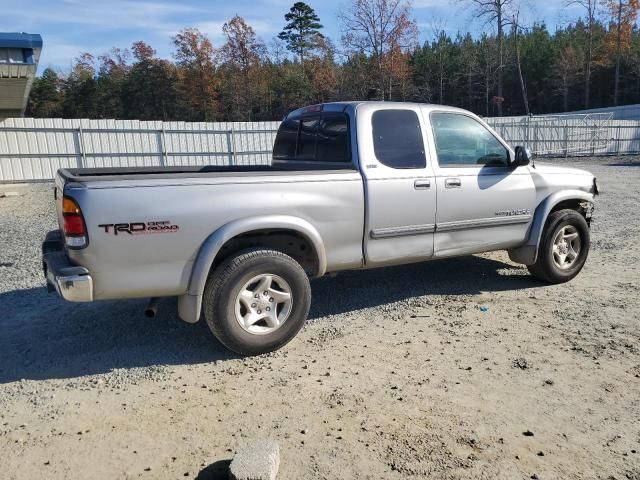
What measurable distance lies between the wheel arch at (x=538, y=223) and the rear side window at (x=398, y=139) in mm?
1606

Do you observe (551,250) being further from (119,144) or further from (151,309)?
(119,144)

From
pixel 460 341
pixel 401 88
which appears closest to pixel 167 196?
pixel 460 341

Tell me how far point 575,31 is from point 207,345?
79.6 m

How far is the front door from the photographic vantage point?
17.1 ft

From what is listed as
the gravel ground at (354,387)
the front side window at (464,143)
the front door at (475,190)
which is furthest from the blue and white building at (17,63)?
the front door at (475,190)

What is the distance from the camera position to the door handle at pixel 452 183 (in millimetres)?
5145

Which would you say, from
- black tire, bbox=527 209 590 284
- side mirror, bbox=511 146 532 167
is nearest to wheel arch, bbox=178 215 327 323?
side mirror, bbox=511 146 532 167

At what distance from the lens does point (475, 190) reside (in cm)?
534

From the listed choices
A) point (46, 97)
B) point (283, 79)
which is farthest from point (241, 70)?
point (46, 97)

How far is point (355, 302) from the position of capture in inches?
222

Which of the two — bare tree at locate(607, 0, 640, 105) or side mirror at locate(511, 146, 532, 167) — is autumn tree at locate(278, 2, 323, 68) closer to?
bare tree at locate(607, 0, 640, 105)

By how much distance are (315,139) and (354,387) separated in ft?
8.72

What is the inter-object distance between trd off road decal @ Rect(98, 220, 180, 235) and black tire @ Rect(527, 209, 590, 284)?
13.3 ft

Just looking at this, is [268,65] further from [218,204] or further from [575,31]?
[218,204]
